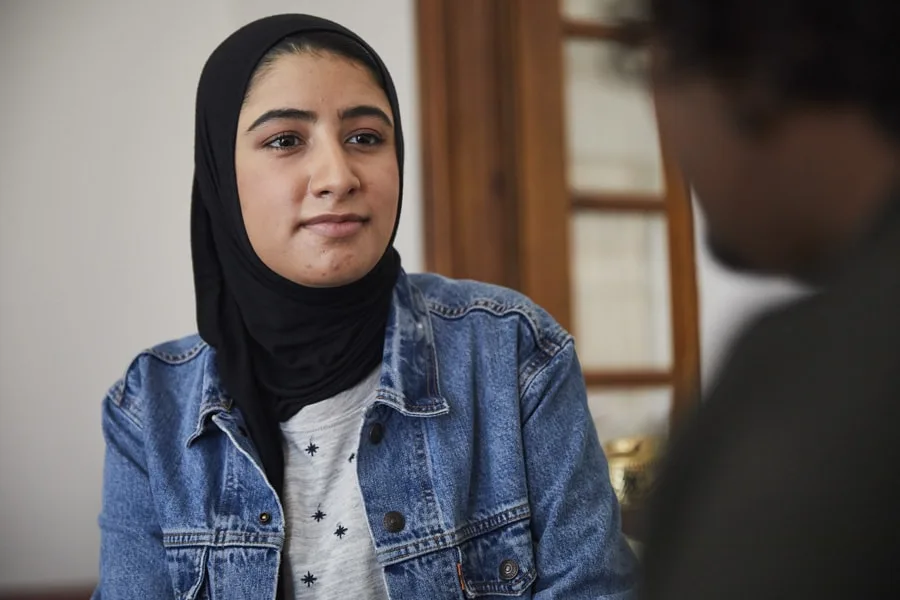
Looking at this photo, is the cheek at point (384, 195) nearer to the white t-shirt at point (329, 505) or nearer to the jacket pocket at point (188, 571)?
the white t-shirt at point (329, 505)

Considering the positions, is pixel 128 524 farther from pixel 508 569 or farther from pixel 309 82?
pixel 309 82

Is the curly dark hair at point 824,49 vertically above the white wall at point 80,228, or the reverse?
the curly dark hair at point 824,49

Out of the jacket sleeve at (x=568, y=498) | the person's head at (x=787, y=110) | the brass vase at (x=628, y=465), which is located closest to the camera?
→ the person's head at (x=787, y=110)

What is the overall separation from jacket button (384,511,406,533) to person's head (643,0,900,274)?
31.4 inches

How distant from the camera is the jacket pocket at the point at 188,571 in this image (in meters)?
1.26

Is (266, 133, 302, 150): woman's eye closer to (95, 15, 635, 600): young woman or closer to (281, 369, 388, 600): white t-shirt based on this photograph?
(95, 15, 635, 600): young woman

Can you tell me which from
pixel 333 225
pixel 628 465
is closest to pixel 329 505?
pixel 333 225

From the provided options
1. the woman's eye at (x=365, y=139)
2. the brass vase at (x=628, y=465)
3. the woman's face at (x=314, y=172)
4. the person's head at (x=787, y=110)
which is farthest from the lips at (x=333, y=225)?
the brass vase at (x=628, y=465)

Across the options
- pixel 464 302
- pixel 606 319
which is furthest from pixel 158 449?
pixel 606 319

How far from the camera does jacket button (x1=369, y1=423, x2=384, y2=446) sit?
1.27 meters

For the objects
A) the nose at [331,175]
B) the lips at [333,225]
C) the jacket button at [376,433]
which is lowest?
the jacket button at [376,433]

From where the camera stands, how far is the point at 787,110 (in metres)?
0.48

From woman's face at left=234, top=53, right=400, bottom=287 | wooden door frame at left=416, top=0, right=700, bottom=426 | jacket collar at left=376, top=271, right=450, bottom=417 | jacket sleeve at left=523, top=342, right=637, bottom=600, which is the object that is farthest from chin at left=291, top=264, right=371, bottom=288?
wooden door frame at left=416, top=0, right=700, bottom=426

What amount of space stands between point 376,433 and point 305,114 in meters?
0.40
